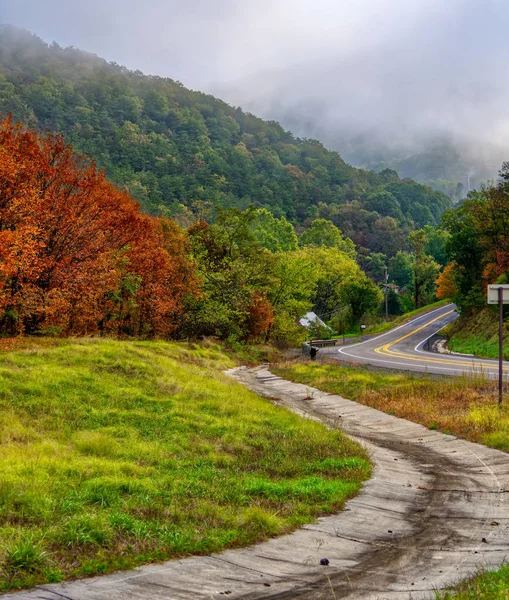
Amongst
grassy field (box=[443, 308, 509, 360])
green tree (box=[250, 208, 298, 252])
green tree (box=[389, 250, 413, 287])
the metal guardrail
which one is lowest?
the metal guardrail

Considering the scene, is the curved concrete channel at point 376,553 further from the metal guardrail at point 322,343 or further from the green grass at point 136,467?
the metal guardrail at point 322,343

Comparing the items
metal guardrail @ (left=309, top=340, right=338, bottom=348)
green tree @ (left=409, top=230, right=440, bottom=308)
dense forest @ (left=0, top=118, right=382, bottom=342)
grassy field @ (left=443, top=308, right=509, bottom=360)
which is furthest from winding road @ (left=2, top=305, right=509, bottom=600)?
green tree @ (left=409, top=230, right=440, bottom=308)

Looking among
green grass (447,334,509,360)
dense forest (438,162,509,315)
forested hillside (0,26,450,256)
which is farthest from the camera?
forested hillside (0,26,450,256)

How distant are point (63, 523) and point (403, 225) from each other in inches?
6506

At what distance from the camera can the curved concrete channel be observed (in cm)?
582

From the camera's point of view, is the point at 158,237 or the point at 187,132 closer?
the point at 158,237

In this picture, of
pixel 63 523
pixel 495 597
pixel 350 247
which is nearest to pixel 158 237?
pixel 63 523

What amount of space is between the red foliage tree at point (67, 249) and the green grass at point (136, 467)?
5.43 metres

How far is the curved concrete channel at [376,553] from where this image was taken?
5.82 m

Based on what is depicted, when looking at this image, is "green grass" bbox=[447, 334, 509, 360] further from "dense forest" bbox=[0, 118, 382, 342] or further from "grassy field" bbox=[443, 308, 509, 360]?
"dense forest" bbox=[0, 118, 382, 342]

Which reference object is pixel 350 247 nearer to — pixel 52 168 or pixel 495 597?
pixel 52 168

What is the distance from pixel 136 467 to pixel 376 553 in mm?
4681

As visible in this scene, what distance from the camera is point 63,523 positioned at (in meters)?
7.08

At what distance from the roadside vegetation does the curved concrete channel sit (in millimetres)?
2658
